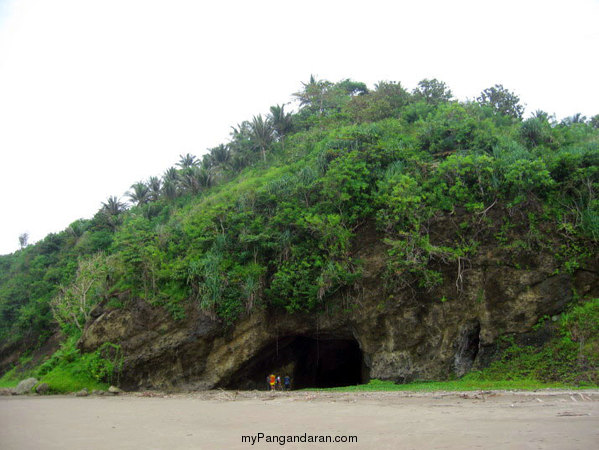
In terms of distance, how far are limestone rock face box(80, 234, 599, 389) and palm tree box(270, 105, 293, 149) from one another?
1945 centimetres

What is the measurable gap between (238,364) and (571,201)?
53.9ft

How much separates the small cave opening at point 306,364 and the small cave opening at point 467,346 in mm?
5276

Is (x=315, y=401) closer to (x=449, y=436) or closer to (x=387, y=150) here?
(x=449, y=436)

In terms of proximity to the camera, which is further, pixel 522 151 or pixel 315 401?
pixel 522 151

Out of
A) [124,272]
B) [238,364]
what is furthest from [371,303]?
[124,272]

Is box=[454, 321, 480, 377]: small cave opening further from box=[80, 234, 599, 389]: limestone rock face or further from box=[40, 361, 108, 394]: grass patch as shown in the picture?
box=[40, 361, 108, 394]: grass patch

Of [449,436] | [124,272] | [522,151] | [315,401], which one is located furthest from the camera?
[124,272]

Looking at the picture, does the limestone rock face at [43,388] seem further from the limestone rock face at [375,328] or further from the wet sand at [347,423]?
the wet sand at [347,423]

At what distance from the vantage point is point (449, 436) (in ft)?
19.8

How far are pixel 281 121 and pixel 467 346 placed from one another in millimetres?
24748

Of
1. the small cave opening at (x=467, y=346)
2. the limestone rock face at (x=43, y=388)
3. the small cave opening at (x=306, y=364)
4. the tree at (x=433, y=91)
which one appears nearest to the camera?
the small cave opening at (x=467, y=346)

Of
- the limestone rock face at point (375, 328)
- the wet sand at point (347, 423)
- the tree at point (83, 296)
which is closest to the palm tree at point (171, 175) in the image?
the tree at point (83, 296)

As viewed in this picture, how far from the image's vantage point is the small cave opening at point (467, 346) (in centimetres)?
1566

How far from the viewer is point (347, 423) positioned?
7902 millimetres
